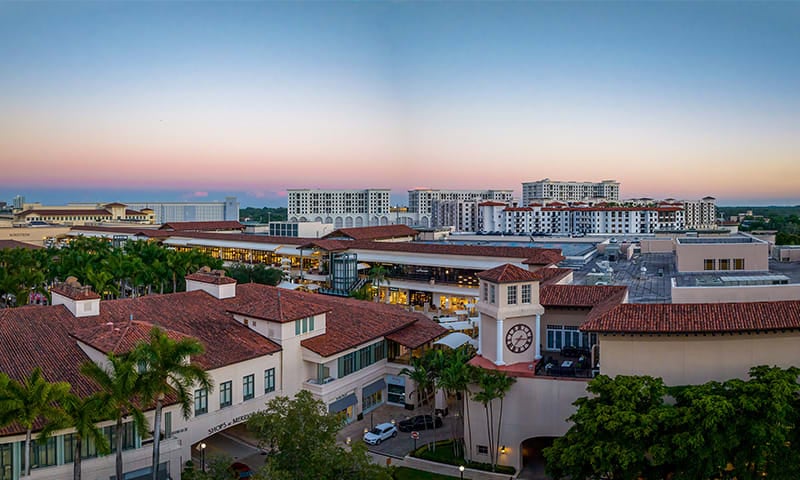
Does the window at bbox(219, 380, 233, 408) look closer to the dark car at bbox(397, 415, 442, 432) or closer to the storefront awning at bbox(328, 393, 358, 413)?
the storefront awning at bbox(328, 393, 358, 413)

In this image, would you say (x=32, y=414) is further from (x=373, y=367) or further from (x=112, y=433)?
(x=373, y=367)

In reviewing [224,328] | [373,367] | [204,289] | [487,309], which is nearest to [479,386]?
[487,309]

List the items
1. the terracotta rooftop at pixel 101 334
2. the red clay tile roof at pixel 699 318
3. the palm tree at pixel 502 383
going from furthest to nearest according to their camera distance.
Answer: the palm tree at pixel 502 383 → the terracotta rooftop at pixel 101 334 → the red clay tile roof at pixel 699 318

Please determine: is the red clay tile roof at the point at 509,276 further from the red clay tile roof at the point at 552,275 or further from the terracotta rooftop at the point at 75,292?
the terracotta rooftop at the point at 75,292

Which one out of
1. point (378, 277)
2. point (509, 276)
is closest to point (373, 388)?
point (509, 276)

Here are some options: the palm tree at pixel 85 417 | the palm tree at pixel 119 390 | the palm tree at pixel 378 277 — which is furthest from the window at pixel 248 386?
the palm tree at pixel 378 277

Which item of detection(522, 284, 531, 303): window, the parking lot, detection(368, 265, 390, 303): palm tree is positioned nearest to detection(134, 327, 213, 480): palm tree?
the parking lot

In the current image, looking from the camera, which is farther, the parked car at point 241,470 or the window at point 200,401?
the window at point 200,401
